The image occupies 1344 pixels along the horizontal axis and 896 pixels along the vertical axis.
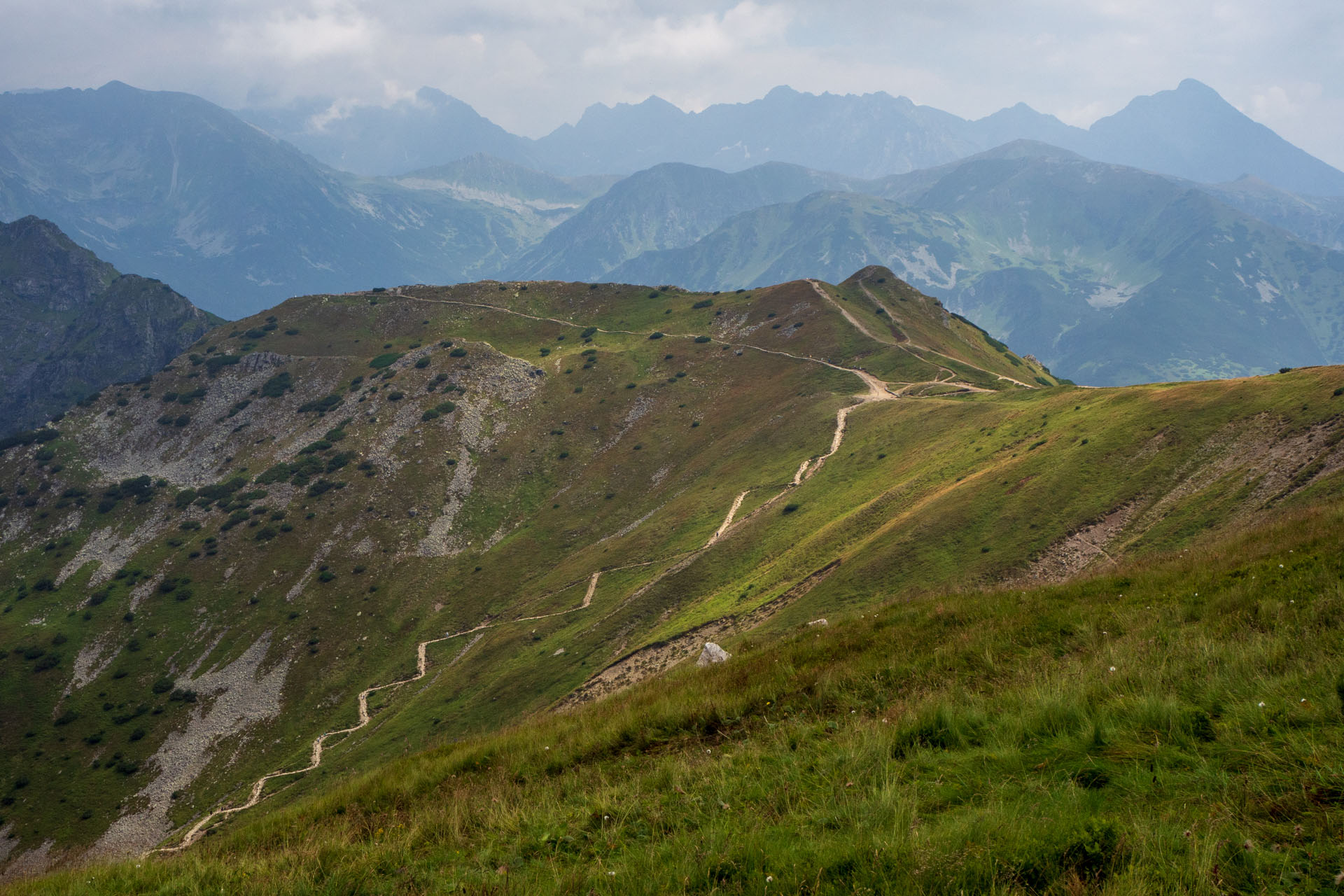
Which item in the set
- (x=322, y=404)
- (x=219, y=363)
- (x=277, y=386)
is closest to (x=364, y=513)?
(x=322, y=404)

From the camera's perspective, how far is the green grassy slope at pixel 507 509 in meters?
57.0

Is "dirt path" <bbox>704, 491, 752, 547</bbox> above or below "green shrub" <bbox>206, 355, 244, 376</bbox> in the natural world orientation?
below

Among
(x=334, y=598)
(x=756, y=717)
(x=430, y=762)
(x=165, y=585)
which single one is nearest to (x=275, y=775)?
(x=334, y=598)

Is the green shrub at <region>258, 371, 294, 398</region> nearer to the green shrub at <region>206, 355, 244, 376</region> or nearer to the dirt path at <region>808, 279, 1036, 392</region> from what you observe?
the green shrub at <region>206, 355, 244, 376</region>

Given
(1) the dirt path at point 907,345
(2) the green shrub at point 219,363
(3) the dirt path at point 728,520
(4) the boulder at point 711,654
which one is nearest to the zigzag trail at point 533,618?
(3) the dirt path at point 728,520

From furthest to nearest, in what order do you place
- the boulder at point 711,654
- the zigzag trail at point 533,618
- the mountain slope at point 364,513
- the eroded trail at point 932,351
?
the eroded trail at point 932,351 → the mountain slope at point 364,513 → the zigzag trail at point 533,618 → the boulder at point 711,654

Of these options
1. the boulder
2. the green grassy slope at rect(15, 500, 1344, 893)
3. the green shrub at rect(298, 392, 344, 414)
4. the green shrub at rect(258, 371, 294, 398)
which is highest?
the green shrub at rect(258, 371, 294, 398)

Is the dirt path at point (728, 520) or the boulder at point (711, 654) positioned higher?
the boulder at point (711, 654)

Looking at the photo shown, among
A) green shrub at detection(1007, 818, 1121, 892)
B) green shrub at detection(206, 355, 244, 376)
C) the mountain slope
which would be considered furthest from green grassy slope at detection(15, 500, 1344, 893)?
green shrub at detection(206, 355, 244, 376)

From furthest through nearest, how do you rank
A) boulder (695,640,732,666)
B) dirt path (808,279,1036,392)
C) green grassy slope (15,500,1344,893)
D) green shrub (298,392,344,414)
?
green shrub (298,392,344,414), dirt path (808,279,1036,392), boulder (695,640,732,666), green grassy slope (15,500,1344,893)

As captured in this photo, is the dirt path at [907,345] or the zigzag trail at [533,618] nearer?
Answer: the zigzag trail at [533,618]

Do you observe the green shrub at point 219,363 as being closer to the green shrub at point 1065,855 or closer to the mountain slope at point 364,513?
the mountain slope at point 364,513

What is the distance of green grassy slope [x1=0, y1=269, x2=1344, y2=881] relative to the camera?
57.0 meters

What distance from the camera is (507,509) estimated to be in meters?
124
